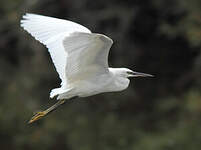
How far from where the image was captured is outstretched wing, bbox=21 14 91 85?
5.66 metres

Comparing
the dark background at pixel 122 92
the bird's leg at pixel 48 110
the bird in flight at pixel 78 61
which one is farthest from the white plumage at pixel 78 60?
the dark background at pixel 122 92

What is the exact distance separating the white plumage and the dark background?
9.26 feet

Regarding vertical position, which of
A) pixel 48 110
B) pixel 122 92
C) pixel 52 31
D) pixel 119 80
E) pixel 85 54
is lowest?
pixel 122 92

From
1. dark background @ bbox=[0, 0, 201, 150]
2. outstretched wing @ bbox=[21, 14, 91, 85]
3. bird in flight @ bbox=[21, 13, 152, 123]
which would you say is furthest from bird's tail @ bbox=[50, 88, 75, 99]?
dark background @ bbox=[0, 0, 201, 150]

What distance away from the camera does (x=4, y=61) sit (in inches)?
384

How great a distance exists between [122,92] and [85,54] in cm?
389

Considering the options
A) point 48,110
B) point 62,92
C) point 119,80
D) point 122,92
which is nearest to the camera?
point 62,92

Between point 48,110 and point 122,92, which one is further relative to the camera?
point 122,92

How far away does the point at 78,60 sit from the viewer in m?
5.13

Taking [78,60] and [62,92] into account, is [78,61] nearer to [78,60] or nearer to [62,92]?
[78,60]

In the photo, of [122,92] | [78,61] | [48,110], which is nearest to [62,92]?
[78,61]

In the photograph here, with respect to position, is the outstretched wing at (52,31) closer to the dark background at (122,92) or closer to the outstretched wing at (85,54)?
the outstretched wing at (85,54)

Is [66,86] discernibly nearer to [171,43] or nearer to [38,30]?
[38,30]

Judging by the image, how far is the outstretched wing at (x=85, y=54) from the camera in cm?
476
